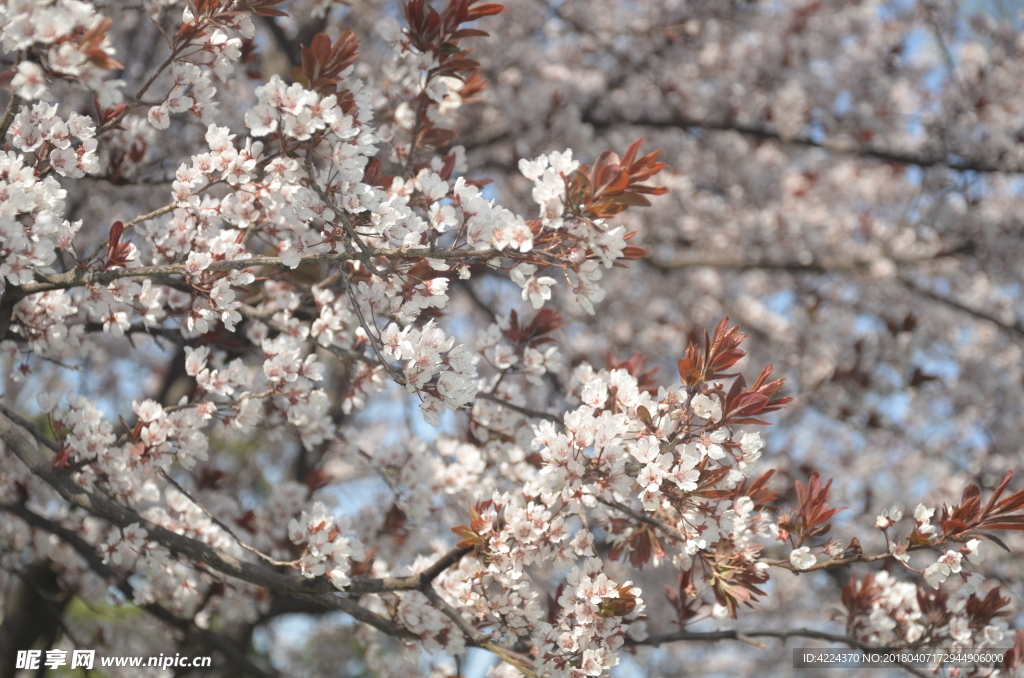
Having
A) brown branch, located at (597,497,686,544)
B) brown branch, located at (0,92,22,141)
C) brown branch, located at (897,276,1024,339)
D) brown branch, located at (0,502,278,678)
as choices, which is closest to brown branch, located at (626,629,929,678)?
brown branch, located at (597,497,686,544)

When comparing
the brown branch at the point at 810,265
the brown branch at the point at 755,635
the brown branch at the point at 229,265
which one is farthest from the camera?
the brown branch at the point at 810,265

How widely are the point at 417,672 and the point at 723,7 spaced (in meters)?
4.54

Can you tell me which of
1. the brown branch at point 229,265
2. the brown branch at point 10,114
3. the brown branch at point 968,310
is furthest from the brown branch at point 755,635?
the brown branch at point 968,310

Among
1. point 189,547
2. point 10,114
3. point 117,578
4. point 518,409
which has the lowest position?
point 117,578

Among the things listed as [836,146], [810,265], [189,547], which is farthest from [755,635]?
[836,146]

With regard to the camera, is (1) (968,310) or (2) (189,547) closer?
(2) (189,547)

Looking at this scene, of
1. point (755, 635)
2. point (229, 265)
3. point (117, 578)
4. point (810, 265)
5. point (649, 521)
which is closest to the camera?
point (229, 265)

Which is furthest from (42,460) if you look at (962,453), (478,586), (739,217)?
(962,453)

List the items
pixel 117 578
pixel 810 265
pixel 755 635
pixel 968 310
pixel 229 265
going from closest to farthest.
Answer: pixel 229 265
pixel 755 635
pixel 117 578
pixel 968 310
pixel 810 265

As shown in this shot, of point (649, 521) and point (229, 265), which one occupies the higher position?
point (229, 265)

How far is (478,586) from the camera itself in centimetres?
199

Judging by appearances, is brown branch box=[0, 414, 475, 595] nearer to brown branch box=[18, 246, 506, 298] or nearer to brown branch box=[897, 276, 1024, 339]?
brown branch box=[18, 246, 506, 298]

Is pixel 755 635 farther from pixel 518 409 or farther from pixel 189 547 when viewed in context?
pixel 189 547

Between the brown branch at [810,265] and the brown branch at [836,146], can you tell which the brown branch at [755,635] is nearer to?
the brown branch at [810,265]
